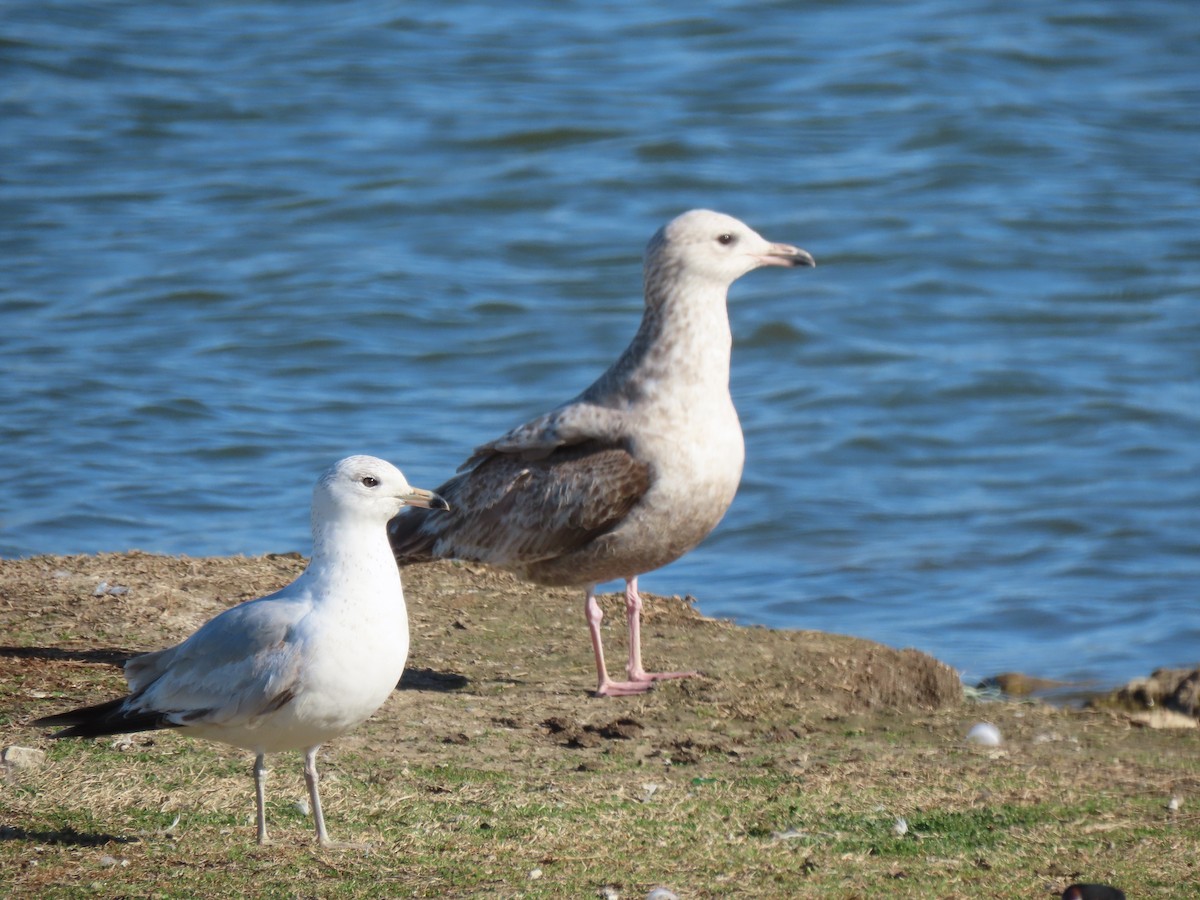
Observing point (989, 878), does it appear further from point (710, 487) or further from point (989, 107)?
point (989, 107)

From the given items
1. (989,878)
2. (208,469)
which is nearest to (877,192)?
(208,469)

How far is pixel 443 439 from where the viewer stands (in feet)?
42.8

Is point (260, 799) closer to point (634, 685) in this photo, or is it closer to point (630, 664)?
point (634, 685)

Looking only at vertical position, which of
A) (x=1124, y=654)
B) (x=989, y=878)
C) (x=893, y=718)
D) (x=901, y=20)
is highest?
(x=901, y=20)

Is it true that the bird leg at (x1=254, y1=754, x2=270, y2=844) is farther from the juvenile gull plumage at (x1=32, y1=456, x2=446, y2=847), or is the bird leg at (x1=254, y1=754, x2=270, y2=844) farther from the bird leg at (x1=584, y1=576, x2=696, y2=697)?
the bird leg at (x1=584, y1=576, x2=696, y2=697)

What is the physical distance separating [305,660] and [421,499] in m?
0.78

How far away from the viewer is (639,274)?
1697cm

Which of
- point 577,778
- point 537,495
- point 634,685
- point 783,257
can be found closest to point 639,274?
point 783,257

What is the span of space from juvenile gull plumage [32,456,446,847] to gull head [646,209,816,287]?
291 centimetres

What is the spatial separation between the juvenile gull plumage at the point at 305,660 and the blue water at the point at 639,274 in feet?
17.6

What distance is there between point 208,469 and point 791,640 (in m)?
5.83

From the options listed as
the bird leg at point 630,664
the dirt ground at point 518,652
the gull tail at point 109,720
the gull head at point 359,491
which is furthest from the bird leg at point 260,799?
the bird leg at point 630,664

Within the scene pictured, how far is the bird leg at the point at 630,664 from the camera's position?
24.1 feet

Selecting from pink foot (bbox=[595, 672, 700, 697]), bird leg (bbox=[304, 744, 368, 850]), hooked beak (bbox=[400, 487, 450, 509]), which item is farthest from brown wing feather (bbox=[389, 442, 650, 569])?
bird leg (bbox=[304, 744, 368, 850])
